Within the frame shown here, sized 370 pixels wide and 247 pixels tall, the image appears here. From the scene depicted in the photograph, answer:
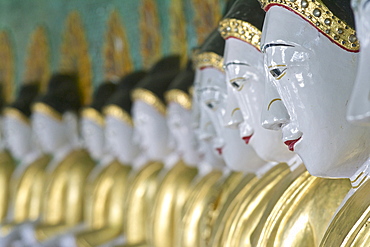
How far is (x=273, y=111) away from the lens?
2.65ft

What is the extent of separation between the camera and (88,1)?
8.28 ft

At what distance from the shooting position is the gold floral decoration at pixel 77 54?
8.29 feet

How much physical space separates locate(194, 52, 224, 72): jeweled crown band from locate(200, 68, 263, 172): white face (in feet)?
0.04

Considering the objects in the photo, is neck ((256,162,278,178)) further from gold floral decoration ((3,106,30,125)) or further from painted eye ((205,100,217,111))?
gold floral decoration ((3,106,30,125))

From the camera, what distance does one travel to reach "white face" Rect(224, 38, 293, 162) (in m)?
0.97

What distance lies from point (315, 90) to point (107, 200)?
144 cm

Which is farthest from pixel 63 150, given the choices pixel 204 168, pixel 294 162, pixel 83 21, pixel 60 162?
pixel 294 162

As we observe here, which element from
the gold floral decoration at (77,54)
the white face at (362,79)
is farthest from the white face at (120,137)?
Result: the white face at (362,79)

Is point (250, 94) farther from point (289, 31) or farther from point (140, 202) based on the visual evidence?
point (140, 202)

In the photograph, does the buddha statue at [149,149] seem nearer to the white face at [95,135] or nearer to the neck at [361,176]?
the white face at [95,135]

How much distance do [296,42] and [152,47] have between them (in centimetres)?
136

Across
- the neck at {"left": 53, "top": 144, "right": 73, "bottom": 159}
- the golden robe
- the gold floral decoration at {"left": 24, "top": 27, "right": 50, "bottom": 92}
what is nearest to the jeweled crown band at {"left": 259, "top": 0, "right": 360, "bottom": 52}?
the neck at {"left": 53, "top": 144, "right": 73, "bottom": 159}

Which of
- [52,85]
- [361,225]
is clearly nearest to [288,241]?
[361,225]

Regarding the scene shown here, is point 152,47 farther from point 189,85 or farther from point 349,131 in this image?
point 349,131
